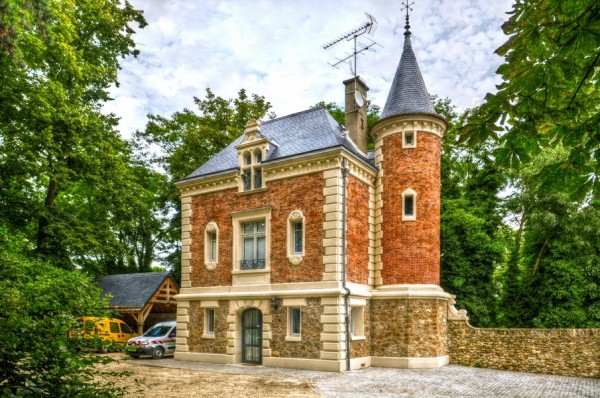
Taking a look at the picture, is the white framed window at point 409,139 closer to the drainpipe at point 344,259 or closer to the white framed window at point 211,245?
the drainpipe at point 344,259

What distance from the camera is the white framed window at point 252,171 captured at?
61.3 feet

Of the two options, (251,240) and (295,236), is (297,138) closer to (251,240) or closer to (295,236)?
(295,236)

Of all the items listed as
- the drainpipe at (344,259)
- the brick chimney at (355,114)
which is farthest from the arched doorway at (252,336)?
the brick chimney at (355,114)

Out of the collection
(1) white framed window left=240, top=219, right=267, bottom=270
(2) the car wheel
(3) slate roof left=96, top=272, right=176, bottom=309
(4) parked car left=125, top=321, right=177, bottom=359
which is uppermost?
(1) white framed window left=240, top=219, right=267, bottom=270

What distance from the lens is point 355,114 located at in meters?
20.2

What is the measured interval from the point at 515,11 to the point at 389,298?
559 inches

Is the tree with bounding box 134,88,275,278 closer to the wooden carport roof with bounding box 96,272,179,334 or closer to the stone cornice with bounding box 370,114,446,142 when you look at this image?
the wooden carport roof with bounding box 96,272,179,334

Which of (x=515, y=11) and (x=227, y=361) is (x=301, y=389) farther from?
(x=515, y=11)

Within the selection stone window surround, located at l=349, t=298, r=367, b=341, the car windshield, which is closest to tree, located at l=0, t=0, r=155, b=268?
the car windshield

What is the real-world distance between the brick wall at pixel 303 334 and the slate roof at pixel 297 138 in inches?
220

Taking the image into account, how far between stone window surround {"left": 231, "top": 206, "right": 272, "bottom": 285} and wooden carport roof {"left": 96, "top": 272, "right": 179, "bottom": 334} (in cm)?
883

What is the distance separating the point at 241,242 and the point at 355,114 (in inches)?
286

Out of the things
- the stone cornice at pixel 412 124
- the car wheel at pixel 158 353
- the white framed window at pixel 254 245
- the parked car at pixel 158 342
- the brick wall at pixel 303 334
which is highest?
the stone cornice at pixel 412 124

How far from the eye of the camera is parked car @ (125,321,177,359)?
20312mm
